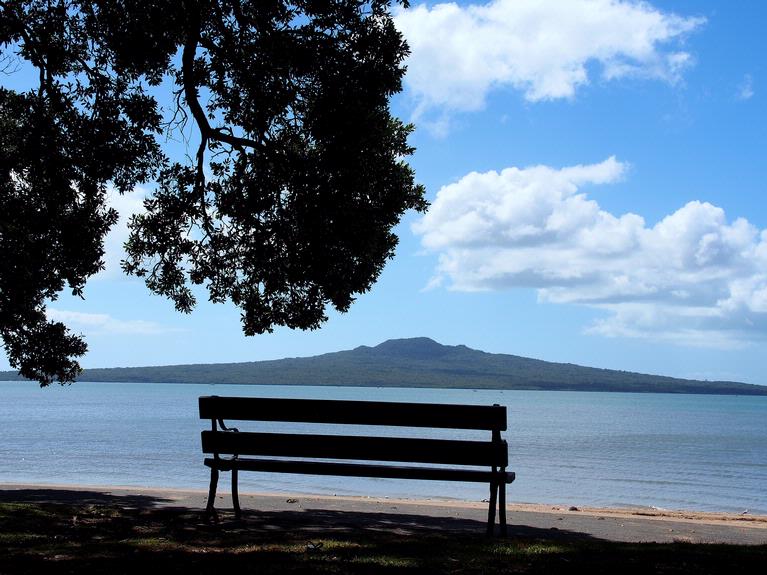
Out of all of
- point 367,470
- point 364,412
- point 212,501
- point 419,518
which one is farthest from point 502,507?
point 212,501

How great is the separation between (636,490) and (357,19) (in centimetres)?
2416

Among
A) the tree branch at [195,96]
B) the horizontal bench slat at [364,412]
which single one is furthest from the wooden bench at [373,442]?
the tree branch at [195,96]

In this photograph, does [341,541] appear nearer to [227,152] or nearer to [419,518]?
[419,518]

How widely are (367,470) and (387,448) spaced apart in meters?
0.48

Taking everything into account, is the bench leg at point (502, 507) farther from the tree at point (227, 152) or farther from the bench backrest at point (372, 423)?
the tree at point (227, 152)

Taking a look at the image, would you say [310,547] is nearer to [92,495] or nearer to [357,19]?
[92,495]

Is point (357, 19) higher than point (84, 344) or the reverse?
higher

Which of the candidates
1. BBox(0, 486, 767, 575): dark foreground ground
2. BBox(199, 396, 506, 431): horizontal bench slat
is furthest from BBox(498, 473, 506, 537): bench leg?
BBox(199, 396, 506, 431): horizontal bench slat

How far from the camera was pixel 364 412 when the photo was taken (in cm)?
844

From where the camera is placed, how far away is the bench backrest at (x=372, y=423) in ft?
26.9

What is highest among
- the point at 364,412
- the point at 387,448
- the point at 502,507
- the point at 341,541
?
the point at 364,412

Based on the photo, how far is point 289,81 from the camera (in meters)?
14.7

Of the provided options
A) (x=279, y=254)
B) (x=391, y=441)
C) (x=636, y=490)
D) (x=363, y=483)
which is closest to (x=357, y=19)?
(x=279, y=254)

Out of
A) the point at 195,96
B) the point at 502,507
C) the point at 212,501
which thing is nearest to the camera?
the point at 502,507
